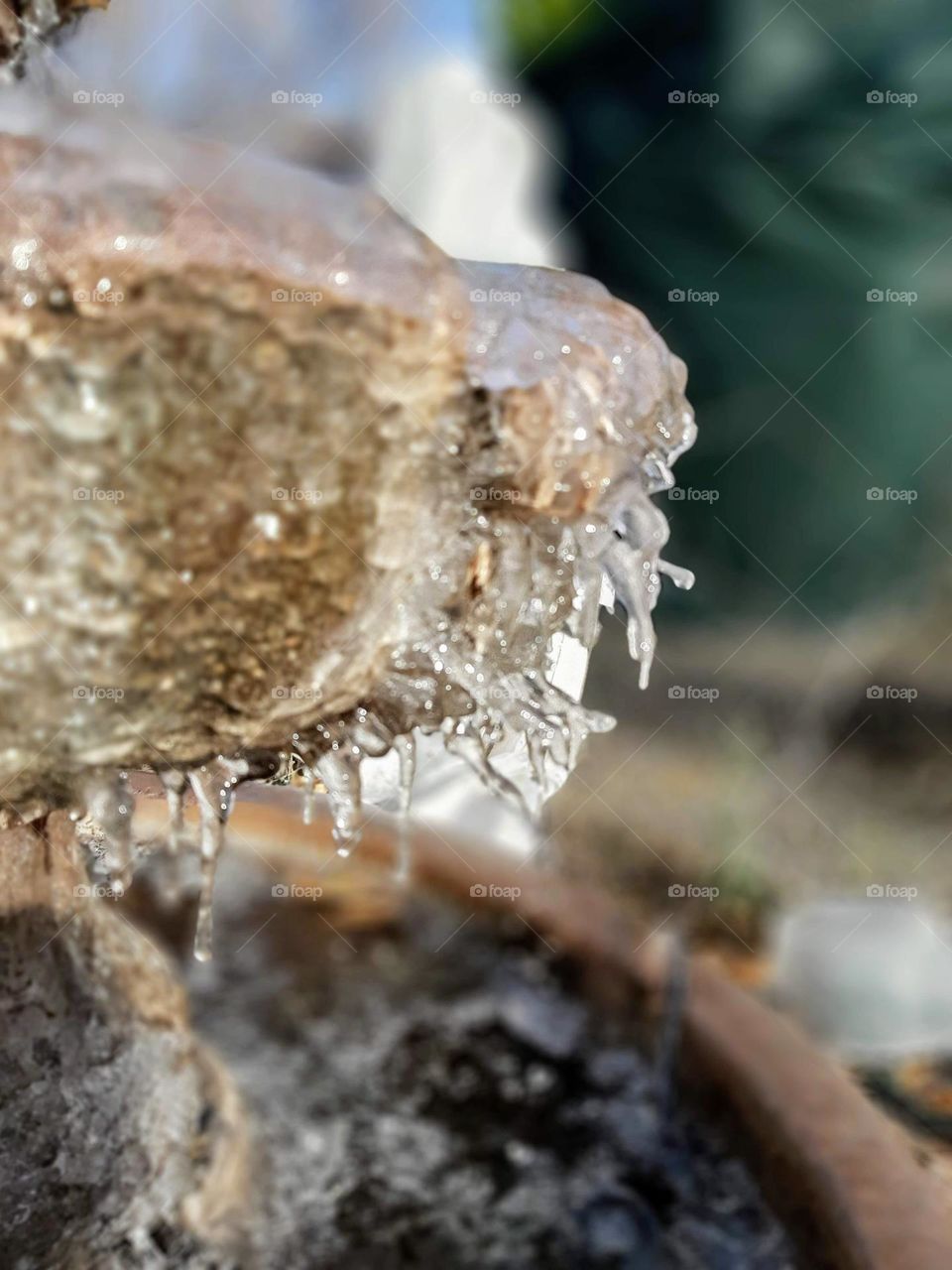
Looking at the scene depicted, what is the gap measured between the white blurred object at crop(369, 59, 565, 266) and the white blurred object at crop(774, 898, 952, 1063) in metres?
3.68

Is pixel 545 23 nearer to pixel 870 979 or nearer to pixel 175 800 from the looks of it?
pixel 870 979

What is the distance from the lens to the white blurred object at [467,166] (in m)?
5.39

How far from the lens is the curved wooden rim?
1.13 metres

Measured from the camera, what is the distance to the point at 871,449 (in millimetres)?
4199

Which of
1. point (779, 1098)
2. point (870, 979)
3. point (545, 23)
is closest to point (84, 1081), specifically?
point (779, 1098)

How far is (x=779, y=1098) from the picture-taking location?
1376 mm

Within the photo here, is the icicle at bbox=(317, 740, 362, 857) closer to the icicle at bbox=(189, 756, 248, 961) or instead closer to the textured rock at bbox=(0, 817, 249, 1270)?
the icicle at bbox=(189, 756, 248, 961)

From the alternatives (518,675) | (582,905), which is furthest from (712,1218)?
(518,675)

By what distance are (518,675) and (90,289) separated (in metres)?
0.41

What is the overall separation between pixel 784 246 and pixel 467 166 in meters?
2.25

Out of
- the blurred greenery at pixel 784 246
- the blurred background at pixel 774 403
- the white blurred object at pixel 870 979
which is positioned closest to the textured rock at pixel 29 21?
the white blurred object at pixel 870 979

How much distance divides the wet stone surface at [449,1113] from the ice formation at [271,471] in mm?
882

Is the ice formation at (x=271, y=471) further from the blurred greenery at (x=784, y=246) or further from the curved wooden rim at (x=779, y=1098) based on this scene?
the blurred greenery at (x=784, y=246)

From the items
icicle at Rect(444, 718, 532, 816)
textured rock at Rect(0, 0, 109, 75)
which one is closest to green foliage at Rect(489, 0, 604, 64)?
textured rock at Rect(0, 0, 109, 75)
